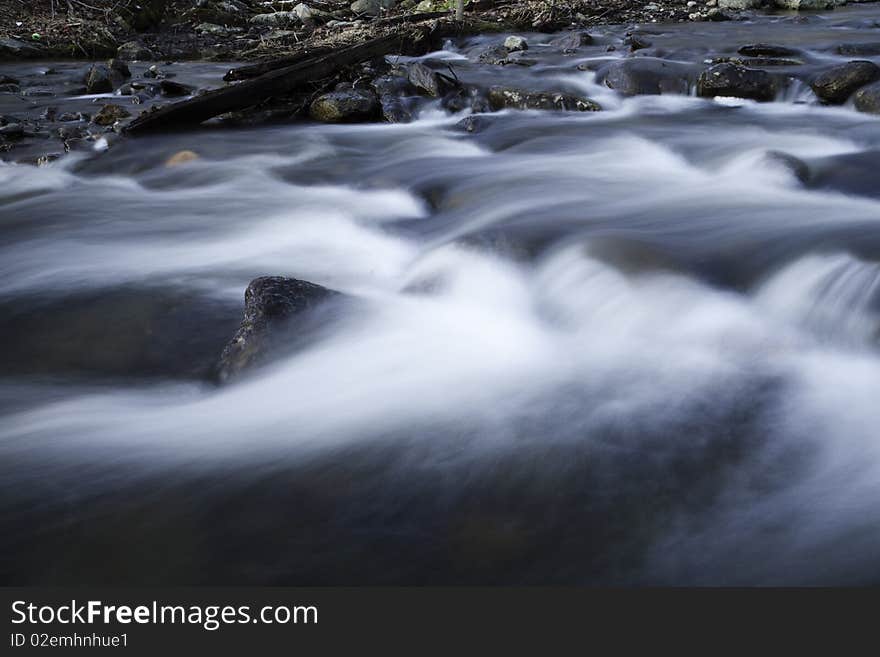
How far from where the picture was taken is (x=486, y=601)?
2068 millimetres

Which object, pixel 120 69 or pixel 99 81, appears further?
pixel 120 69

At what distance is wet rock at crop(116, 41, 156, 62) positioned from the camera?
13.7 metres

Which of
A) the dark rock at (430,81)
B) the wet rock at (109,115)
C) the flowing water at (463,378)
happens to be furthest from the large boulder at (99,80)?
the dark rock at (430,81)

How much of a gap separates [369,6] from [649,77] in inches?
497

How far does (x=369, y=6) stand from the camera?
19.4 metres

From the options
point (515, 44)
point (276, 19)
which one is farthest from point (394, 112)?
point (276, 19)

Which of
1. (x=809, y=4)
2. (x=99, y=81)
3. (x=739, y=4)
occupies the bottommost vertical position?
(x=99, y=81)

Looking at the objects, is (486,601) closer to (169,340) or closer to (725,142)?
(169,340)

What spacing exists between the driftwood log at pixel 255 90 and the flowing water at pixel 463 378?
4.80 feet

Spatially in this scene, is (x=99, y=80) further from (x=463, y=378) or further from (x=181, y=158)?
(x=463, y=378)

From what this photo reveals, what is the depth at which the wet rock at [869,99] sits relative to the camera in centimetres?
710

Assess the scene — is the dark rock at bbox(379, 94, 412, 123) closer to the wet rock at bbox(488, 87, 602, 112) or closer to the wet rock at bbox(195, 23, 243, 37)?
the wet rock at bbox(488, 87, 602, 112)

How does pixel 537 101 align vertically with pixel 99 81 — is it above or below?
below

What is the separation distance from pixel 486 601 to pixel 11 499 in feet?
5.40
